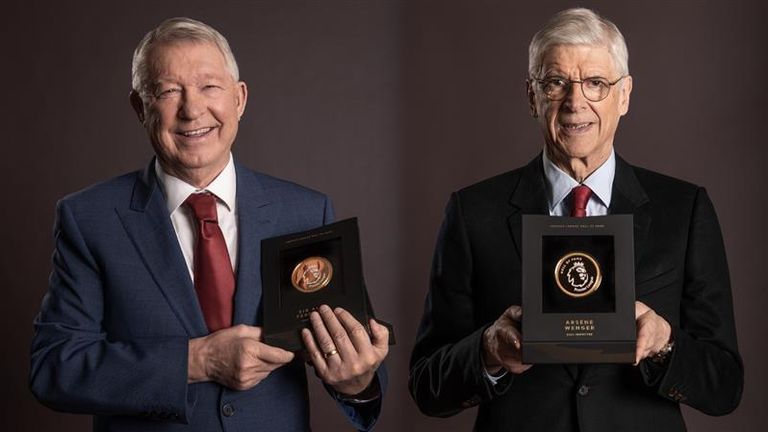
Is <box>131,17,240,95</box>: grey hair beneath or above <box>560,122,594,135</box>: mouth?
above

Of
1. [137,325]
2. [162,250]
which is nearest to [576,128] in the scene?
[162,250]

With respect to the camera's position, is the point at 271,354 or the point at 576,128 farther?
the point at 576,128

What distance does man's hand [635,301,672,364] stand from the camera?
2291 millimetres

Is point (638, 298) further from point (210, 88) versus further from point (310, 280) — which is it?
point (210, 88)

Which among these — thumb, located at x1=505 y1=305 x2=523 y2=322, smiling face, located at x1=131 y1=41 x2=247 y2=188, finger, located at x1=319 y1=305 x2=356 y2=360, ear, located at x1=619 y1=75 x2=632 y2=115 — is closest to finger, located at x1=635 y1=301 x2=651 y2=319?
thumb, located at x1=505 y1=305 x2=523 y2=322

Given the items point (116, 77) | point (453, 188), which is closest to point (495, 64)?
point (453, 188)

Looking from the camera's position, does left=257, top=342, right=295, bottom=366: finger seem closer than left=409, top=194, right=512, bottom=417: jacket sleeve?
Yes

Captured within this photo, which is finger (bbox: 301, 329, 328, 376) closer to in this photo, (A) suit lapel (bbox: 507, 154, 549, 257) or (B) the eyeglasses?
(A) suit lapel (bbox: 507, 154, 549, 257)

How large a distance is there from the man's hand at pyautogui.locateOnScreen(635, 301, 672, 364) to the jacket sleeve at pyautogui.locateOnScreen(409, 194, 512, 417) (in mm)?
347

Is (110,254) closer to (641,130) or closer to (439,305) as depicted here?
(439,305)

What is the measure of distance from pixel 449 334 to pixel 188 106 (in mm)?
852

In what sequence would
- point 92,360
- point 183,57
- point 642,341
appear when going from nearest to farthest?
point 642,341
point 92,360
point 183,57

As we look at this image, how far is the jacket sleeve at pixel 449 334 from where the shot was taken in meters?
2.52

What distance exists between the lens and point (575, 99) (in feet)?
8.20
